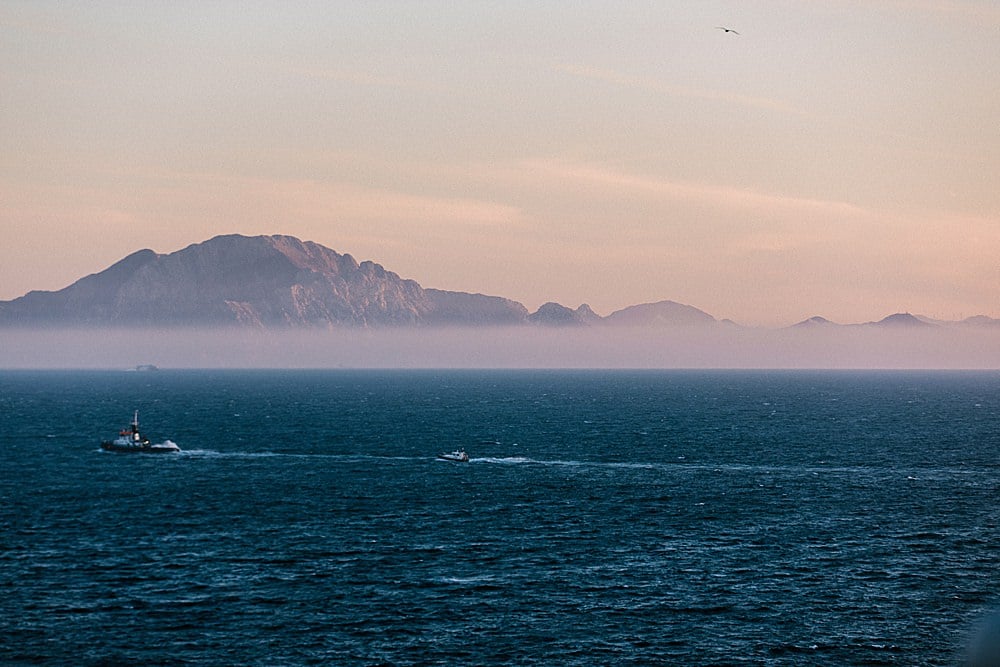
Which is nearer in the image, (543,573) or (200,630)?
(200,630)

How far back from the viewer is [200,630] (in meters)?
85.0

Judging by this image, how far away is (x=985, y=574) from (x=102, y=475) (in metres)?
140

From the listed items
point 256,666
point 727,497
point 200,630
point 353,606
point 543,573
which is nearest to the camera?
point 256,666

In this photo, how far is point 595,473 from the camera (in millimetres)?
177750

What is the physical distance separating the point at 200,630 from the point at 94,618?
35.5ft

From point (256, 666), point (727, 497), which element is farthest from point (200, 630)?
point (727, 497)

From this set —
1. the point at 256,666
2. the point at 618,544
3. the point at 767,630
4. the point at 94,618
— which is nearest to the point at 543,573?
the point at 618,544

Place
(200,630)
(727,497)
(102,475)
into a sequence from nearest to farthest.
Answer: (200,630), (727,497), (102,475)

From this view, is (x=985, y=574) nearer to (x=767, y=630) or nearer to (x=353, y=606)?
(x=767, y=630)

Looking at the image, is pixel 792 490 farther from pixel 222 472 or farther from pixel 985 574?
pixel 222 472

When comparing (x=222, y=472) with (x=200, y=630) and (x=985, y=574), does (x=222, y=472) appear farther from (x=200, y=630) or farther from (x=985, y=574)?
(x=985, y=574)

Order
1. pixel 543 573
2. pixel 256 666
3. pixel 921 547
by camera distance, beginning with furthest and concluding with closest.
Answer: pixel 921 547 < pixel 543 573 < pixel 256 666

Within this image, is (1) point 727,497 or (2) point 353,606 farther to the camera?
(1) point 727,497

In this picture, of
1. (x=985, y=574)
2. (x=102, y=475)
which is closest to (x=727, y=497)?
(x=985, y=574)
